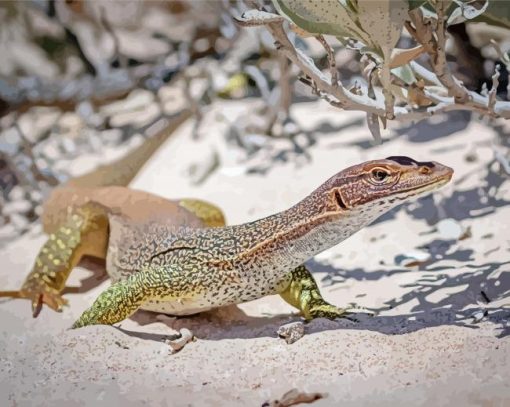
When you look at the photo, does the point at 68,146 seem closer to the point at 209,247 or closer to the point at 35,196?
the point at 35,196

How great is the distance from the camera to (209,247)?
13.7ft

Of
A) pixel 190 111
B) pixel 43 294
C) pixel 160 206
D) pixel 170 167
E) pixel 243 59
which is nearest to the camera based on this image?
pixel 43 294

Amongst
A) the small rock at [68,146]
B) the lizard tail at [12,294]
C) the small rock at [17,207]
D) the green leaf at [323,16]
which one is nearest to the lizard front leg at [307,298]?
the green leaf at [323,16]

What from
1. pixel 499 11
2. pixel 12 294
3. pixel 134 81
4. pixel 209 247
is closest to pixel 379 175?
pixel 209 247

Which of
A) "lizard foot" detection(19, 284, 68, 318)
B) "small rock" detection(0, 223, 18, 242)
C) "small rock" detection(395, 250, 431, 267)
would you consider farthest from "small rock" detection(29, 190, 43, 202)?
"small rock" detection(395, 250, 431, 267)

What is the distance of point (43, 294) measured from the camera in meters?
4.80

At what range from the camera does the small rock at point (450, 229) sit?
4.80 metres

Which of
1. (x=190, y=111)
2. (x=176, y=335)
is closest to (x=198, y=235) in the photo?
(x=176, y=335)

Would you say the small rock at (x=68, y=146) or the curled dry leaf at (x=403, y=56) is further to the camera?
the small rock at (x=68, y=146)

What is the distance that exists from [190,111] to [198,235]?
2.85 meters

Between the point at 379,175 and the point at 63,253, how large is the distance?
86.7 inches

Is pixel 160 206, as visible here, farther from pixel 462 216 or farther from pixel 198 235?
pixel 462 216

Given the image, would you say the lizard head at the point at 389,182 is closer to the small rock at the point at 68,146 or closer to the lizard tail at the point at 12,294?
the lizard tail at the point at 12,294

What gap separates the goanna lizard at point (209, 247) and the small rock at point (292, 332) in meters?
0.21
